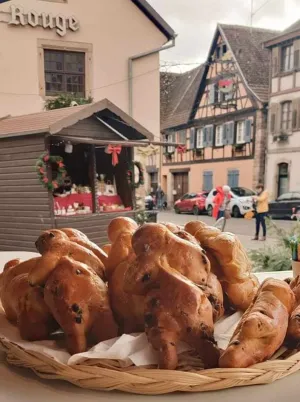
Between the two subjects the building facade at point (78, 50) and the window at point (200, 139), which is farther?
the window at point (200, 139)

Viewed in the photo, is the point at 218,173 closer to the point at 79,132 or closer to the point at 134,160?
the point at 134,160

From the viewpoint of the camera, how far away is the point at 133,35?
3098 millimetres

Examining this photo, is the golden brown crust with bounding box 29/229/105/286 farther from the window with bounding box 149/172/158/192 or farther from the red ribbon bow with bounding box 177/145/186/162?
the window with bounding box 149/172/158/192

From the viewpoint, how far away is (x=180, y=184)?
4.14 meters

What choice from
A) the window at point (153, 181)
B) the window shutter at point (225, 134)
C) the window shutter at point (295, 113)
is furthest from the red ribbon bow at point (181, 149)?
the window shutter at point (295, 113)

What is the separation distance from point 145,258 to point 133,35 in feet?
9.84

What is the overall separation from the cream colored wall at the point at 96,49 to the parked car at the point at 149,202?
1.22 meters

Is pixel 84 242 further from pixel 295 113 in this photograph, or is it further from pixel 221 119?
pixel 295 113

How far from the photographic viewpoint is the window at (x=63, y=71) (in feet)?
9.34

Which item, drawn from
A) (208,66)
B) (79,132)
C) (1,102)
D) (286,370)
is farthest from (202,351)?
(79,132)

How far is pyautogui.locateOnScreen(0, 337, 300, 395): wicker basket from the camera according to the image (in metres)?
0.39

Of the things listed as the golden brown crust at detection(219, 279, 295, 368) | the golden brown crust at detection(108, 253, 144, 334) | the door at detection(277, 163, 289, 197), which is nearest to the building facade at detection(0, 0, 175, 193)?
the door at detection(277, 163, 289, 197)

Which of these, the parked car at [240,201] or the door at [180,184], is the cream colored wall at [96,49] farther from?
the parked car at [240,201]

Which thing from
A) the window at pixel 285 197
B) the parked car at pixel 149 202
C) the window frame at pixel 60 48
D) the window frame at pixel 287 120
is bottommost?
the parked car at pixel 149 202
